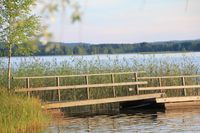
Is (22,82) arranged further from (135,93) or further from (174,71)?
(174,71)

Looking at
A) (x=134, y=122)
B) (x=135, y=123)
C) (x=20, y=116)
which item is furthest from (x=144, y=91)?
(x=20, y=116)

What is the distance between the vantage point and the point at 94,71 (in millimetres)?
19188

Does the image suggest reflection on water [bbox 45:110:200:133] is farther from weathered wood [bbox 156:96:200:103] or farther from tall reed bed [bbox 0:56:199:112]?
tall reed bed [bbox 0:56:199:112]

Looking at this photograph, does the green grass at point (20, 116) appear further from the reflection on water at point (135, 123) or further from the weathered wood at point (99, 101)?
the weathered wood at point (99, 101)

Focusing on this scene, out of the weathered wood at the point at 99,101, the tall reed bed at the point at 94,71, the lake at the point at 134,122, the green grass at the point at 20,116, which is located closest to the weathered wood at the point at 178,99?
the weathered wood at the point at 99,101

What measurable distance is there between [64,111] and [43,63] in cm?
255

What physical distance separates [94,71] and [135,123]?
5.29 meters

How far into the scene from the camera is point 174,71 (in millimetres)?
19656

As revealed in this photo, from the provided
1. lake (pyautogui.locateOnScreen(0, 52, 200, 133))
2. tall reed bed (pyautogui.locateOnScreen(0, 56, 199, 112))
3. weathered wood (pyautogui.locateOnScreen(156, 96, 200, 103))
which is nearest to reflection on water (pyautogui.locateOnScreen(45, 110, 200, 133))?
lake (pyautogui.locateOnScreen(0, 52, 200, 133))

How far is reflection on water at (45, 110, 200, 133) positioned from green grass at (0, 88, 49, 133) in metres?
0.51

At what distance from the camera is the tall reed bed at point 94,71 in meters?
18.1

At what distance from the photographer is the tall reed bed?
1808 centimetres

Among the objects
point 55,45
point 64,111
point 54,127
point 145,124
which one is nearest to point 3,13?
point 64,111

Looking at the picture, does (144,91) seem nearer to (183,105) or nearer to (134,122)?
(183,105)
